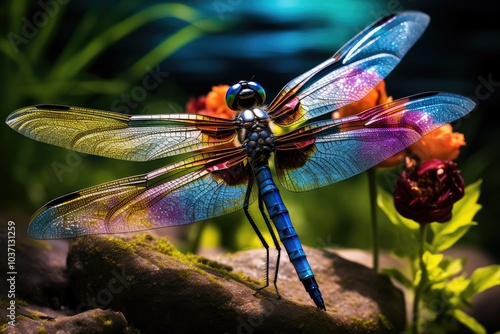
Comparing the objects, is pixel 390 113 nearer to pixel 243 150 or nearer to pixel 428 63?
pixel 243 150

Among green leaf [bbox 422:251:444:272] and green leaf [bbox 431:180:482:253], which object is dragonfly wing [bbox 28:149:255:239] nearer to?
green leaf [bbox 422:251:444:272]

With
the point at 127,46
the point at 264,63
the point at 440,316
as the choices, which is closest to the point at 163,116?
the point at 440,316

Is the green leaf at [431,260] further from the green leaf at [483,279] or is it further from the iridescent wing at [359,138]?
the iridescent wing at [359,138]
